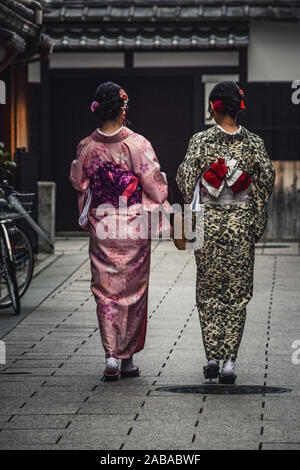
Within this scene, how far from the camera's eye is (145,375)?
8438mm

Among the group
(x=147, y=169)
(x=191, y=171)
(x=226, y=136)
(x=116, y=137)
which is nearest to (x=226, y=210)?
(x=191, y=171)

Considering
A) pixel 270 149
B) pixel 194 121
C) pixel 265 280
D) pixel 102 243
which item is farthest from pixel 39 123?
pixel 102 243

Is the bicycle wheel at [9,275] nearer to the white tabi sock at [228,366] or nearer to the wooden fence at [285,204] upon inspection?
the white tabi sock at [228,366]

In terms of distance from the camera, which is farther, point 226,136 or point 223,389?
point 226,136

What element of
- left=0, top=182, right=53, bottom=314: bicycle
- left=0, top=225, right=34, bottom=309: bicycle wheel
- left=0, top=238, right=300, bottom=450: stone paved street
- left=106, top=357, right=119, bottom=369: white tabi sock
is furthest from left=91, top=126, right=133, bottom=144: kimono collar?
left=0, top=225, right=34, bottom=309: bicycle wheel

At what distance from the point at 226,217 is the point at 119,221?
2.56ft

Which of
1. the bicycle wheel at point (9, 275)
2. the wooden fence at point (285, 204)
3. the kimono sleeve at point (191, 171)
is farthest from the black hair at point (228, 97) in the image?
the wooden fence at point (285, 204)

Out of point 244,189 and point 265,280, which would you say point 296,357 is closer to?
point 244,189

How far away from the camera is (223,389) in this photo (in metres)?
7.93

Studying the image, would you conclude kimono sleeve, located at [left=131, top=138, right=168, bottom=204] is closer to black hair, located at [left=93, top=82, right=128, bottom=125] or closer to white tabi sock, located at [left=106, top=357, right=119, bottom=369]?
black hair, located at [left=93, top=82, right=128, bottom=125]

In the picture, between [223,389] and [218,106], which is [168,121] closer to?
[218,106]

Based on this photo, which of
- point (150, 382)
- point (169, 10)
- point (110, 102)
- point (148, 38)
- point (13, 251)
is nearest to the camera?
point (150, 382)

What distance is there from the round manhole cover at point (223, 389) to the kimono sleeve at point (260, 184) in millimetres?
1153

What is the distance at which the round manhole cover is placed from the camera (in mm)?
7797
